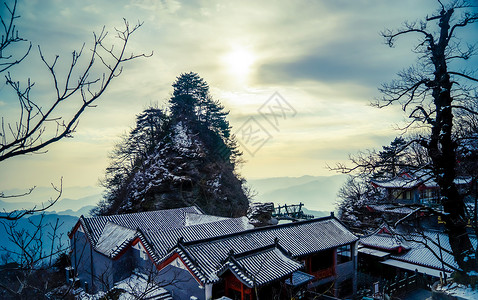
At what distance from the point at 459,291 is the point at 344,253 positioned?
37.8 feet

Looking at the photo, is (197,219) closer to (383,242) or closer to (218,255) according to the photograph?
(218,255)

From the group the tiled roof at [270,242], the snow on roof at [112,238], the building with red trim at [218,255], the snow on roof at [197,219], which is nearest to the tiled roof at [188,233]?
the building with red trim at [218,255]

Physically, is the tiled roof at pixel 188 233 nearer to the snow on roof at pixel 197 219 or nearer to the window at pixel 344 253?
the snow on roof at pixel 197 219

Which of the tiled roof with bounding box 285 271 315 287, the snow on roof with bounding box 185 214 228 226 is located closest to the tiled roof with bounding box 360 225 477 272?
the tiled roof with bounding box 285 271 315 287

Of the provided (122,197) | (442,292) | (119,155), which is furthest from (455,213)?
(119,155)

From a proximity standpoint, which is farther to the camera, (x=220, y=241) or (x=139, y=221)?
(x=139, y=221)

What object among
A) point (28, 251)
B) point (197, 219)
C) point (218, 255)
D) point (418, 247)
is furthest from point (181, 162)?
point (28, 251)

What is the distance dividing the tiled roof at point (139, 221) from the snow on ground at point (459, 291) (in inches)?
603

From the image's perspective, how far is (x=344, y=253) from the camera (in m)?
16.3

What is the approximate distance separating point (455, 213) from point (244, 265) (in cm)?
718

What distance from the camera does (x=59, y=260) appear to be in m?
19.7

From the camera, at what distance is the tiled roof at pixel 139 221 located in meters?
17.3

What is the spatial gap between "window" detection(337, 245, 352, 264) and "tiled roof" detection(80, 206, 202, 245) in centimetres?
1039

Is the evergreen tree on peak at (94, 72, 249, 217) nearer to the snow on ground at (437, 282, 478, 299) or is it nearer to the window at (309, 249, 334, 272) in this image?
the window at (309, 249, 334, 272)
